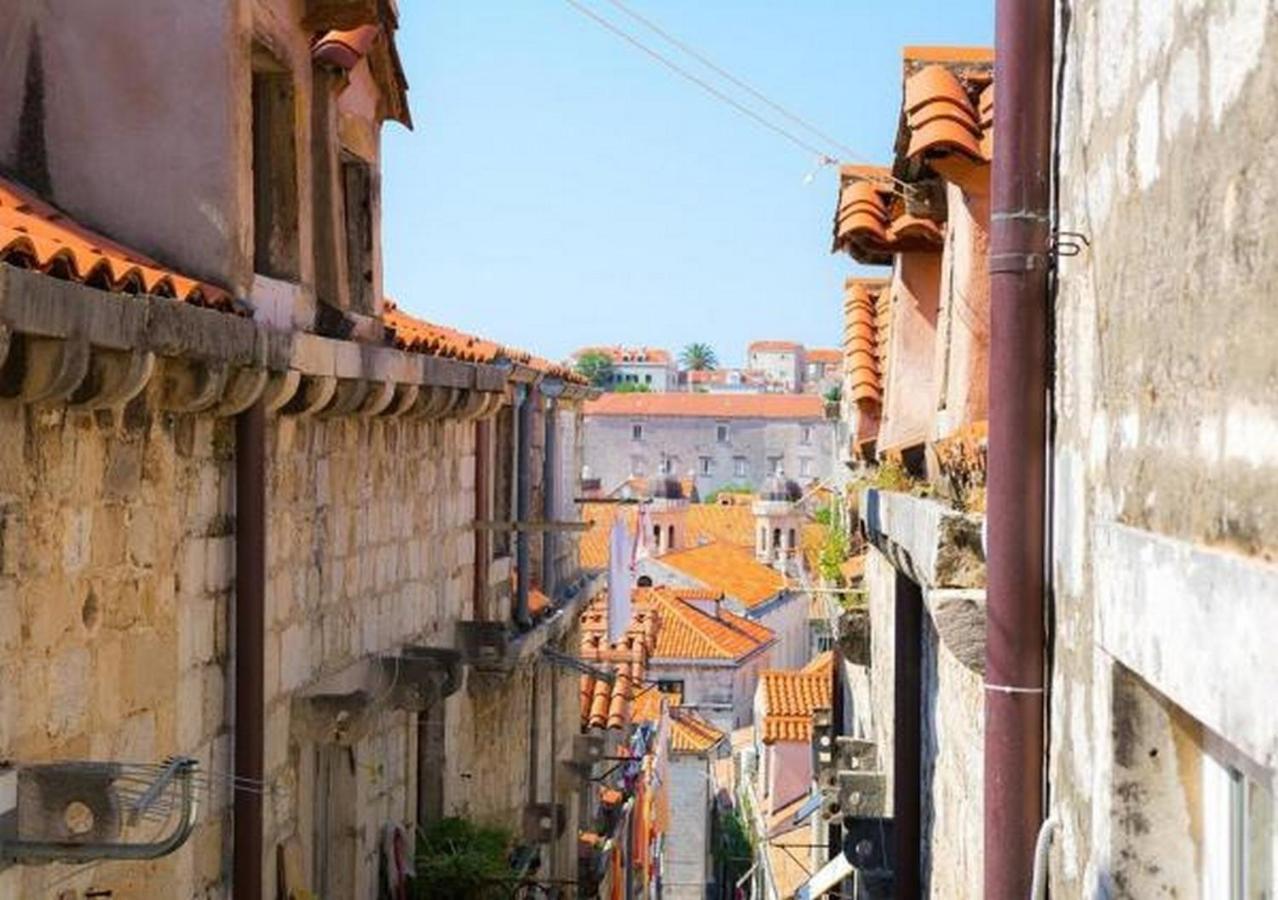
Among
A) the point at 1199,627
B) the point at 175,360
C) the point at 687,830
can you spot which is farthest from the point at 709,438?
the point at 1199,627

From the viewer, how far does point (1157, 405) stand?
3.14 metres

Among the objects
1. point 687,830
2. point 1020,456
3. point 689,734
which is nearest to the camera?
point 1020,456

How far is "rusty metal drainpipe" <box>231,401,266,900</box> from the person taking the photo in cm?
642

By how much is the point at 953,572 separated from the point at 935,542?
191mm

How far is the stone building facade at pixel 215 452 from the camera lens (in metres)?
4.68

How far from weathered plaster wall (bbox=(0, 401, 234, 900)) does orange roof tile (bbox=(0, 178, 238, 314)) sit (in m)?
0.35

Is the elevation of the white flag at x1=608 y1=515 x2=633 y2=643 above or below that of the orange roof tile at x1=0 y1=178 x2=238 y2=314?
below

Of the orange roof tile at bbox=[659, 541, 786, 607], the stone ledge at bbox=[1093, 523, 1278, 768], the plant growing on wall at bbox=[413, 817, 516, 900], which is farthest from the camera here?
the orange roof tile at bbox=[659, 541, 786, 607]

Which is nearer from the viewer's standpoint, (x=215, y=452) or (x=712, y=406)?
(x=215, y=452)

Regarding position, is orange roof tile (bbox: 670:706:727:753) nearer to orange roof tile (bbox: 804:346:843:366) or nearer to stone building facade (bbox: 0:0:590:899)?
stone building facade (bbox: 0:0:590:899)

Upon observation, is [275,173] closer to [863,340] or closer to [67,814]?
[67,814]

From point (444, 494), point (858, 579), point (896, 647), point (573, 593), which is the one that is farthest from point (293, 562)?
point (573, 593)

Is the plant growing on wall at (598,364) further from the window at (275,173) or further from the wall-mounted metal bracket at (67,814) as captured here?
the wall-mounted metal bracket at (67,814)

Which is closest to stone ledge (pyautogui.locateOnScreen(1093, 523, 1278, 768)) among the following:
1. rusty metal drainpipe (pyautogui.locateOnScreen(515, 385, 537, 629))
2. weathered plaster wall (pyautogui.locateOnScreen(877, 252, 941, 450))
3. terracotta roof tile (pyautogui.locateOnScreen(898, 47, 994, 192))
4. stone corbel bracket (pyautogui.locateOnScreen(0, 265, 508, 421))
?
stone corbel bracket (pyautogui.locateOnScreen(0, 265, 508, 421))
